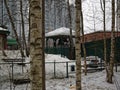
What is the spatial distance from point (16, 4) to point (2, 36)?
487cm

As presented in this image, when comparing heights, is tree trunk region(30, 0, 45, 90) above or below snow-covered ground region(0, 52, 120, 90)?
above

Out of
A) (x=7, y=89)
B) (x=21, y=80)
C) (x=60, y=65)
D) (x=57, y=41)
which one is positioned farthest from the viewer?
(x=57, y=41)

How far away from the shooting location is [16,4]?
26953 millimetres

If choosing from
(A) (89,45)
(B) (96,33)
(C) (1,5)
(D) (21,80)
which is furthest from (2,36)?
(D) (21,80)

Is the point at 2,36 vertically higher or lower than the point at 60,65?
higher

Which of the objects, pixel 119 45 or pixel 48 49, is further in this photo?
pixel 48 49

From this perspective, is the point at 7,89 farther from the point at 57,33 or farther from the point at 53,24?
the point at 53,24

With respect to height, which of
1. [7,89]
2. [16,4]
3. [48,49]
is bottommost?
[7,89]

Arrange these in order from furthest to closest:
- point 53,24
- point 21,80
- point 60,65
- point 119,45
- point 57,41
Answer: point 53,24
point 57,41
point 119,45
point 60,65
point 21,80

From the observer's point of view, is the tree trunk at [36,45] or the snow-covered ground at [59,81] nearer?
the tree trunk at [36,45]

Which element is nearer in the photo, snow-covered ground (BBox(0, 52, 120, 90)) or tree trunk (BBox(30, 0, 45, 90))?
tree trunk (BBox(30, 0, 45, 90))

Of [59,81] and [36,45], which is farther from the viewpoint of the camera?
[59,81]

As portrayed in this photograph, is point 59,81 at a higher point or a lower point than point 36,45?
lower

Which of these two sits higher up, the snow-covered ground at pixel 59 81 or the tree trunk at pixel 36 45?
the tree trunk at pixel 36 45
